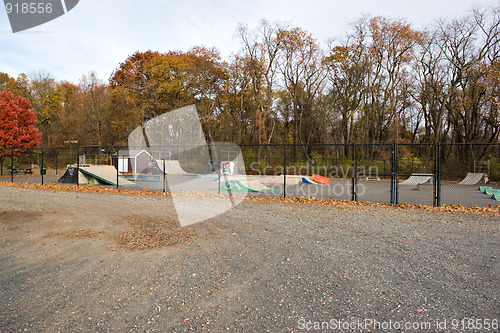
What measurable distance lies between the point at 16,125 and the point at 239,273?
30683 millimetres

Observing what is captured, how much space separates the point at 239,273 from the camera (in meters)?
4.20

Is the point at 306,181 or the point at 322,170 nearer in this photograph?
the point at 306,181

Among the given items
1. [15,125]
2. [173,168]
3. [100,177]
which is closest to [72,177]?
[100,177]

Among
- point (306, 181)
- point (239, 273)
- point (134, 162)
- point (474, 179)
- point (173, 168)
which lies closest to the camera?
point (239, 273)

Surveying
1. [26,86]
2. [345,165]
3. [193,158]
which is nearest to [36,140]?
[193,158]

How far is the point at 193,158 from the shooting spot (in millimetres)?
29172

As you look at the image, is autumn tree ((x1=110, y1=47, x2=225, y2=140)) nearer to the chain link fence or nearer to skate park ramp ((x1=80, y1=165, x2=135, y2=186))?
the chain link fence

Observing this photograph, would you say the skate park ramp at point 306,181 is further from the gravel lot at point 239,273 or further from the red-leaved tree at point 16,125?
the red-leaved tree at point 16,125

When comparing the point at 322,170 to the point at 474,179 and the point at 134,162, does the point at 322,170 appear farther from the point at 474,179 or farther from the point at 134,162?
the point at 134,162

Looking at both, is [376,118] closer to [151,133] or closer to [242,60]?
[242,60]

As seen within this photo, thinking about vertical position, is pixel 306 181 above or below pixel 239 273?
above

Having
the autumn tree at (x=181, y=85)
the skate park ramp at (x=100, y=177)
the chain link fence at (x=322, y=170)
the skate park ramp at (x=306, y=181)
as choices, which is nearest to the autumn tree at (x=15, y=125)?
the chain link fence at (x=322, y=170)

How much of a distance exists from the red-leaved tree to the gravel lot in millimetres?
23656

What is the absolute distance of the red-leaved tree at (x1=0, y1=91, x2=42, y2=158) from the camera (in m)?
25.9
